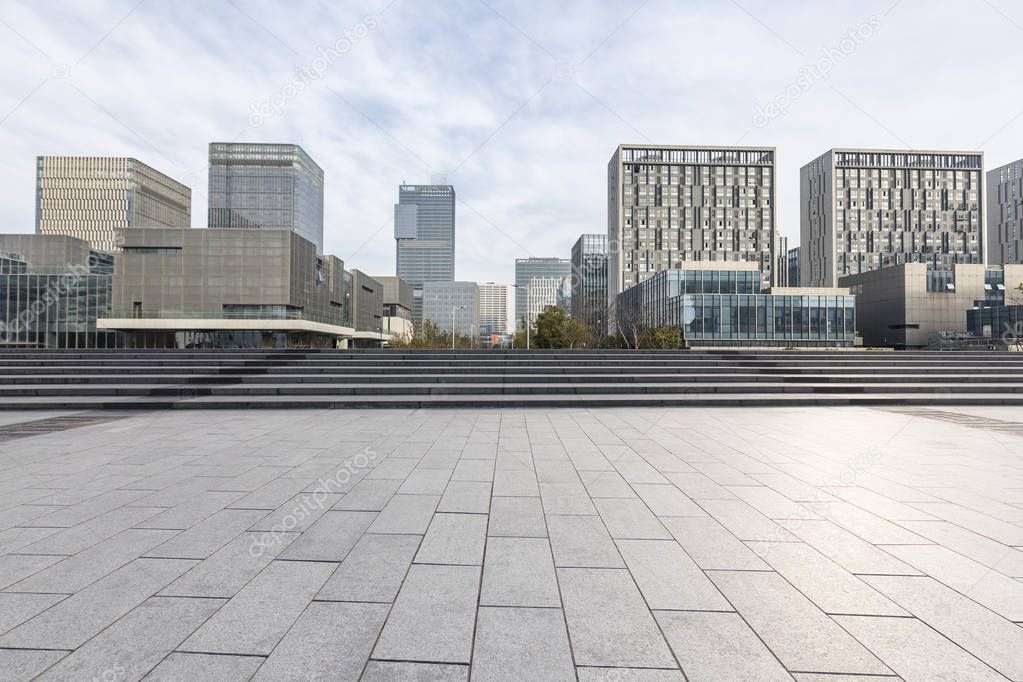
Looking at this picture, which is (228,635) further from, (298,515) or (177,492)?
(177,492)

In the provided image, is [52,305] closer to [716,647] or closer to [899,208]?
[716,647]

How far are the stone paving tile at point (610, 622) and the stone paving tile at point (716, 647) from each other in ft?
0.31

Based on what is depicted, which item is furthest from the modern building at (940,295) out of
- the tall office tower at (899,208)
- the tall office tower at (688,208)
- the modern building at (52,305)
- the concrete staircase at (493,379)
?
the modern building at (52,305)

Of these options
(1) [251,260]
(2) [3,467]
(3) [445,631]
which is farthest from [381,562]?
(1) [251,260]

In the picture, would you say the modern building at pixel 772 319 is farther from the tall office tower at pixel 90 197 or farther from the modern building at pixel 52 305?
the tall office tower at pixel 90 197

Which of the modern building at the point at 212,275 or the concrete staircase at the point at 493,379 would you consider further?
the modern building at the point at 212,275

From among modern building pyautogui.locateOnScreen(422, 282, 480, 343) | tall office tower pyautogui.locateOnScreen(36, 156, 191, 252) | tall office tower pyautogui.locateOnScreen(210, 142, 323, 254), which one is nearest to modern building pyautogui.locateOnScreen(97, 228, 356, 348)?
tall office tower pyautogui.locateOnScreen(36, 156, 191, 252)

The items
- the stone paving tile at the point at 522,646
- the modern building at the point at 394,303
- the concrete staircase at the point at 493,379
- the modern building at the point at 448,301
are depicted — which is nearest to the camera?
the stone paving tile at the point at 522,646

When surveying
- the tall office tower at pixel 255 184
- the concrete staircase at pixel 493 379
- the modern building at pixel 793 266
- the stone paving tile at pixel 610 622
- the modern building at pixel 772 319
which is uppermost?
the tall office tower at pixel 255 184

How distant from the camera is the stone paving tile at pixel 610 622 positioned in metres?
2.72

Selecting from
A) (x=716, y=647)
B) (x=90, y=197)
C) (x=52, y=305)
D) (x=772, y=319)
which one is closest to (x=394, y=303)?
(x=90, y=197)

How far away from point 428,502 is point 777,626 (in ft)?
11.8

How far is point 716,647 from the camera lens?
284cm

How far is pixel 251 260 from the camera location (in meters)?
63.3
